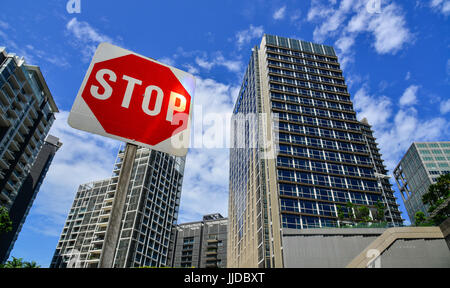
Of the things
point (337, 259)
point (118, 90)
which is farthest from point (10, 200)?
point (118, 90)

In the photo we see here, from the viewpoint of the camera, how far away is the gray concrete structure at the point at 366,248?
19.2 metres

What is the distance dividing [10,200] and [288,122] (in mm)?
59443

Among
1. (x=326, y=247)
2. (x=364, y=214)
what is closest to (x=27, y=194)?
(x=326, y=247)

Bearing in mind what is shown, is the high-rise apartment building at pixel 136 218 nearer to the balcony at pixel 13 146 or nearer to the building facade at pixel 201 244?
the balcony at pixel 13 146

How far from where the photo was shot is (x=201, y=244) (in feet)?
360

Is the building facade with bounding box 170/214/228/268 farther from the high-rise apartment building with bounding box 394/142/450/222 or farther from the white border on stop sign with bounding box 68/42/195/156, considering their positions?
the white border on stop sign with bounding box 68/42/195/156

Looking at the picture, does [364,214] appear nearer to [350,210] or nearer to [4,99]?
[350,210]

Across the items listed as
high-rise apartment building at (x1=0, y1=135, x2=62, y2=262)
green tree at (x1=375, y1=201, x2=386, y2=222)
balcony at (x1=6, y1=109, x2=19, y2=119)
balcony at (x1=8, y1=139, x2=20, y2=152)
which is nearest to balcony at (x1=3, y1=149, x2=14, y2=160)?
balcony at (x1=8, y1=139, x2=20, y2=152)

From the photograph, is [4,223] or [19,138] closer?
[4,223]

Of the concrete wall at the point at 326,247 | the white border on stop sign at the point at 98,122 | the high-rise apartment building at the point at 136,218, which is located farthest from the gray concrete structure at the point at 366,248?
the high-rise apartment building at the point at 136,218

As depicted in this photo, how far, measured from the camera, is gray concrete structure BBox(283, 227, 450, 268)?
1920 centimetres

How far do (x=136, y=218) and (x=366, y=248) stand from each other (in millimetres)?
52507

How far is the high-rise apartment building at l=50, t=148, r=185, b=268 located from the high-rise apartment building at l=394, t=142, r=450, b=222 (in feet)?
280

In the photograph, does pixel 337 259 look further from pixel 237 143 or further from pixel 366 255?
pixel 237 143
